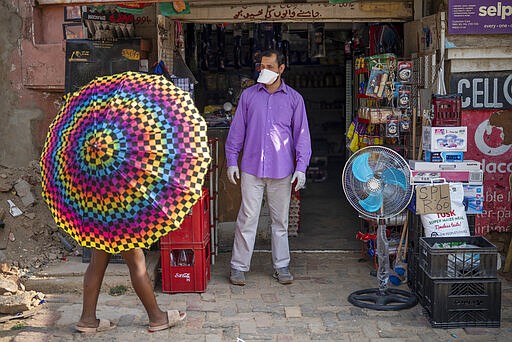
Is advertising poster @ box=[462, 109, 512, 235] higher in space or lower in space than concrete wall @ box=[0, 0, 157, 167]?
lower

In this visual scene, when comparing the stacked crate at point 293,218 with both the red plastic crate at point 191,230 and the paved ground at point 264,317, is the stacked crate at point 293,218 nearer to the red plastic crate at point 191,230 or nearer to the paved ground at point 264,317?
the paved ground at point 264,317

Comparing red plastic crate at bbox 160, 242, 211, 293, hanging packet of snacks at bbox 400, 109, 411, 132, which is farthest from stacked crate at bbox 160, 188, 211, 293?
hanging packet of snacks at bbox 400, 109, 411, 132

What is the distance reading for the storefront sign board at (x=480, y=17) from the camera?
6.49m

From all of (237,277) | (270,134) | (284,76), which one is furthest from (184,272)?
(284,76)

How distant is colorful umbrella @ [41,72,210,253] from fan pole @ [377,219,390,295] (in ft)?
5.97

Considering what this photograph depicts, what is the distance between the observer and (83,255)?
22.1 ft

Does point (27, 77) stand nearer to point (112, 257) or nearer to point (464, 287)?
point (112, 257)

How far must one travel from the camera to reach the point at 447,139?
6.06 meters

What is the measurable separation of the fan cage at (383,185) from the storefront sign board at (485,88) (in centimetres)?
126

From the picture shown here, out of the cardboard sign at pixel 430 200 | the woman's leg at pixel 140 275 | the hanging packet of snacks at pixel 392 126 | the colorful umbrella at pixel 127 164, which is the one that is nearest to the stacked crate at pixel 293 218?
the hanging packet of snacks at pixel 392 126

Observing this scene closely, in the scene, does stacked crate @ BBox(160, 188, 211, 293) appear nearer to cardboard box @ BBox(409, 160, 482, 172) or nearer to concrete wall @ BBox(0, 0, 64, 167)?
cardboard box @ BBox(409, 160, 482, 172)

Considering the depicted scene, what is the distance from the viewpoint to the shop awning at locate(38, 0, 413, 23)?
711 centimetres

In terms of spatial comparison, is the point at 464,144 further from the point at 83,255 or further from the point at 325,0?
the point at 83,255

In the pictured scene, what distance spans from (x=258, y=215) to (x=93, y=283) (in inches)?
71.5
